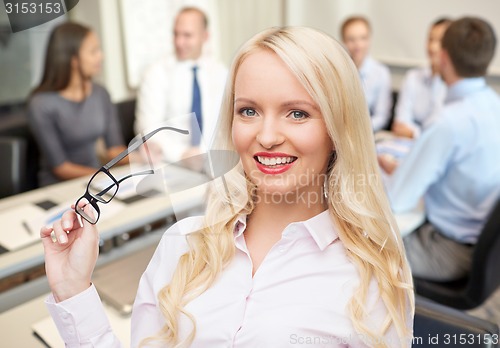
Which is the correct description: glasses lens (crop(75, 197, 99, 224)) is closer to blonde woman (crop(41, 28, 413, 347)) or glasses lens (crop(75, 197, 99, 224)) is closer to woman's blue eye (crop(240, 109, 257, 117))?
blonde woman (crop(41, 28, 413, 347))

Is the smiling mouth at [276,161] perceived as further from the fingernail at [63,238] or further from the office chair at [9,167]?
the office chair at [9,167]

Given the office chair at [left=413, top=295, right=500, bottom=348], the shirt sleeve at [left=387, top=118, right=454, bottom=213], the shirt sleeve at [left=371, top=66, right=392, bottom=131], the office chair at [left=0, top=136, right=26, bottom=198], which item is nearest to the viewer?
the office chair at [left=413, top=295, right=500, bottom=348]

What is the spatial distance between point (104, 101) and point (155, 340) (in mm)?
2069

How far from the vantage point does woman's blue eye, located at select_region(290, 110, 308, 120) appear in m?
0.73

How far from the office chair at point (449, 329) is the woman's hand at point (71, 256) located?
68 cm

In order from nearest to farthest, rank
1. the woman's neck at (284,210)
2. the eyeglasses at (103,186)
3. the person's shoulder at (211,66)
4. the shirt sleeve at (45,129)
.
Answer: the eyeglasses at (103,186), the woman's neck at (284,210), the shirt sleeve at (45,129), the person's shoulder at (211,66)

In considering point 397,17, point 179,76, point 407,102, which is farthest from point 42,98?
point 397,17

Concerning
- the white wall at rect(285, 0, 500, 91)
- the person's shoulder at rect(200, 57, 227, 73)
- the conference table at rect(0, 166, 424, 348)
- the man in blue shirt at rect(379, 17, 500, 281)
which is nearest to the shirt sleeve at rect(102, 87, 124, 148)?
the person's shoulder at rect(200, 57, 227, 73)

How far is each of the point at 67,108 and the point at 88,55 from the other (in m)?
0.28

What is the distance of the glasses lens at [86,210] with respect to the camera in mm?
667

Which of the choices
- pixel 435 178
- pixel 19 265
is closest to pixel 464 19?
pixel 435 178

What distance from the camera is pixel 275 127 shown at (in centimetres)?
72

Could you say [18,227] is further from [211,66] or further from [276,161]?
[211,66]

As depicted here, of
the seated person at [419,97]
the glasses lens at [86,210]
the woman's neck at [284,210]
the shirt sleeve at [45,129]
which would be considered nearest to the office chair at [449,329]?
the woman's neck at [284,210]
